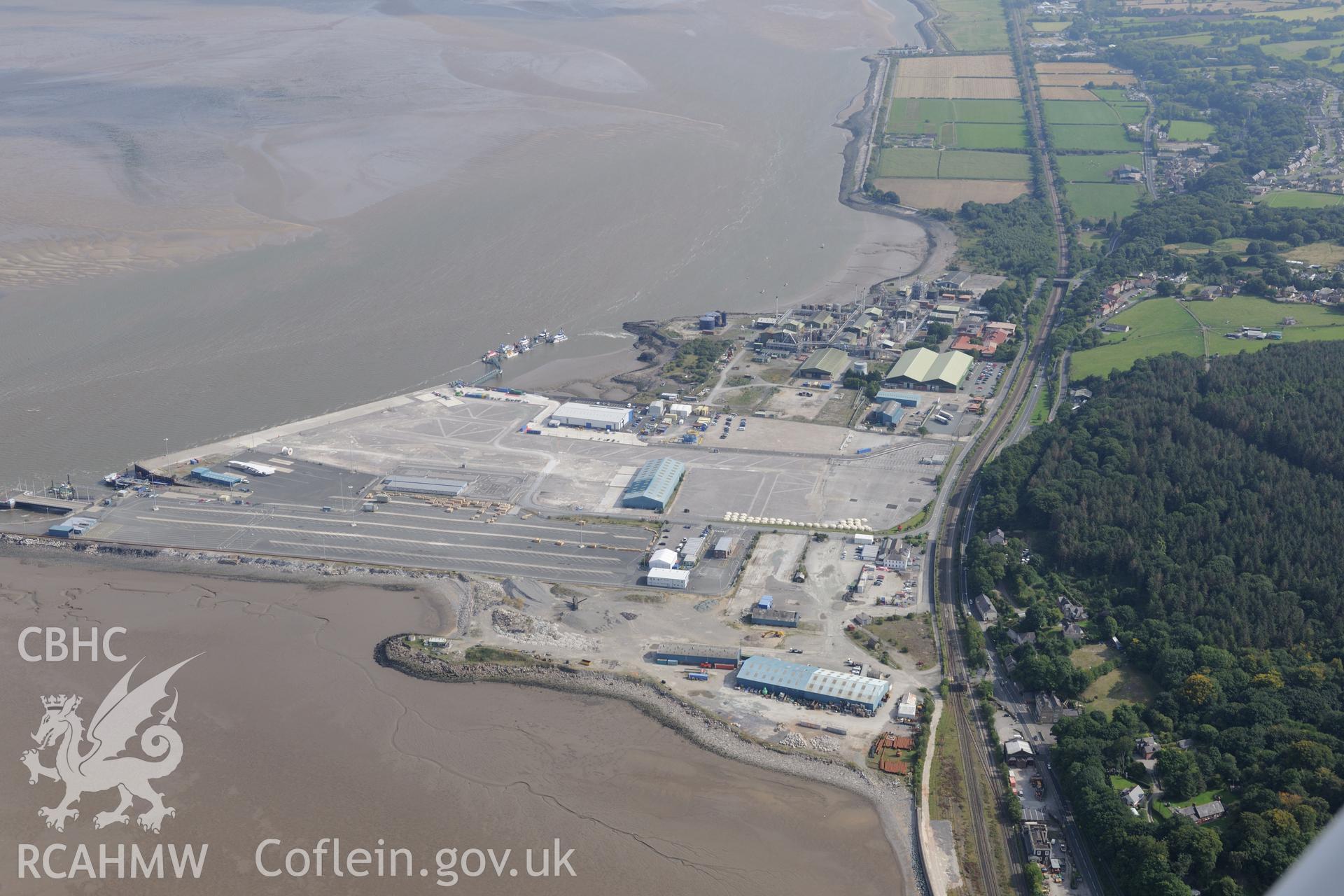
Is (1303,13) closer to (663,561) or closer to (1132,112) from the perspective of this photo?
(1132,112)

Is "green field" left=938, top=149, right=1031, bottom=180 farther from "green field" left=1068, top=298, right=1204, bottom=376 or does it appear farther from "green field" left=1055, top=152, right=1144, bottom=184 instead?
"green field" left=1068, top=298, right=1204, bottom=376

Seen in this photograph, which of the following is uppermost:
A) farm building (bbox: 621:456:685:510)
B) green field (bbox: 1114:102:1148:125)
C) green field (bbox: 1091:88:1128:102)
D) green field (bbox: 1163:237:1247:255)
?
green field (bbox: 1091:88:1128:102)

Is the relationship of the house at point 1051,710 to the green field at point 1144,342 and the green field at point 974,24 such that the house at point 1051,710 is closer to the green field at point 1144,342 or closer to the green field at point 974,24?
the green field at point 1144,342

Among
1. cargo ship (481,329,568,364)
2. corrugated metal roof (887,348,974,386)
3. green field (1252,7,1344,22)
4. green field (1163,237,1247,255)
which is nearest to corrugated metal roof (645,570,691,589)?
corrugated metal roof (887,348,974,386)

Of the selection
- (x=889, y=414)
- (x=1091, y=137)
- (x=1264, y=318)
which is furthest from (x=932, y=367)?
(x=1091, y=137)

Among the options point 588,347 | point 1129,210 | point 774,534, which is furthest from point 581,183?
point 774,534

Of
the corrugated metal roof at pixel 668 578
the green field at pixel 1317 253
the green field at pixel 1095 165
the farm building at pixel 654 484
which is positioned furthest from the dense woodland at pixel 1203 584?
the green field at pixel 1095 165
